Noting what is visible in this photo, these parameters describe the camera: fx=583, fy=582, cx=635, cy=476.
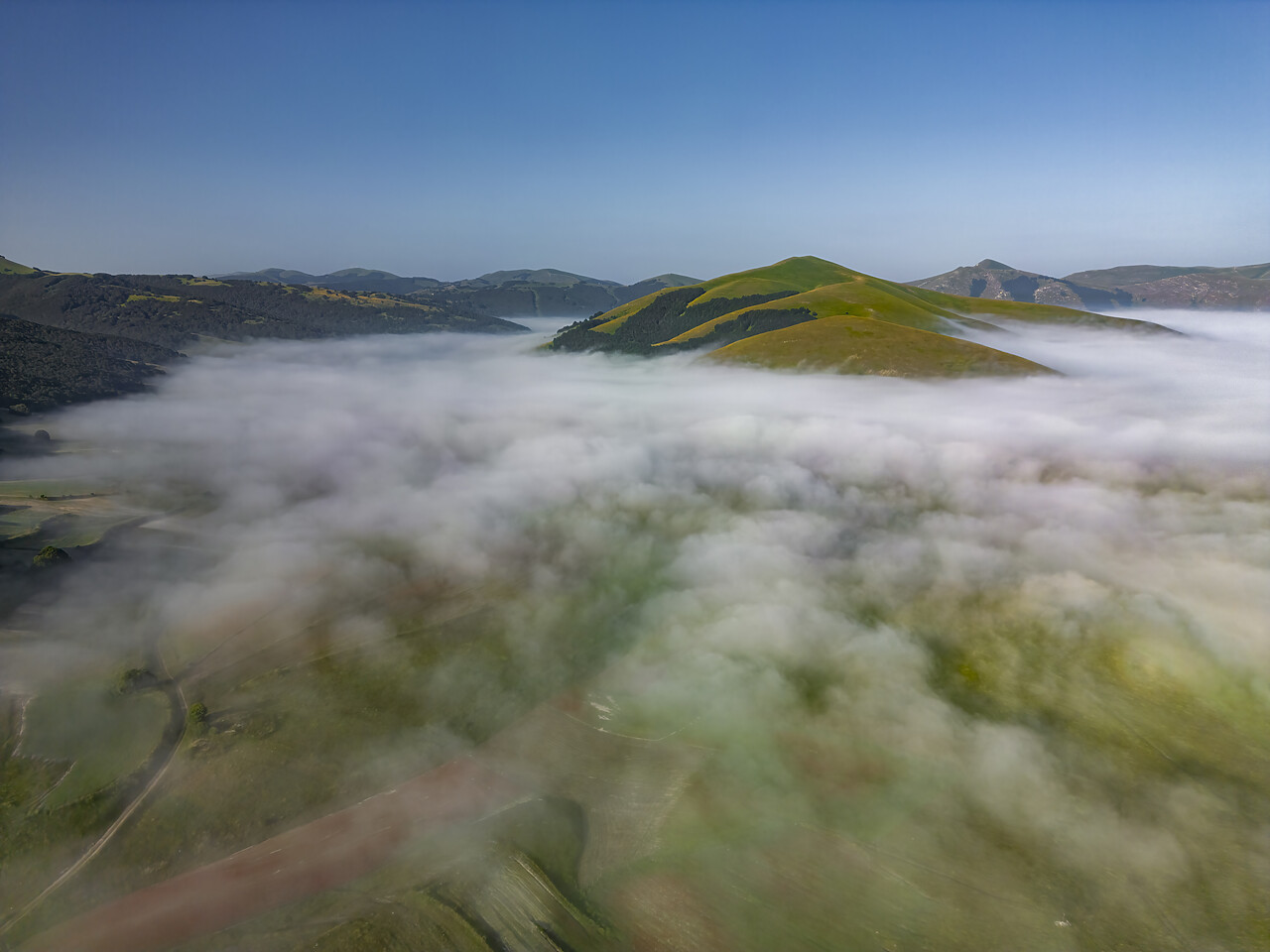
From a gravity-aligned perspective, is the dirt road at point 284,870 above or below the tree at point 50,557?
below

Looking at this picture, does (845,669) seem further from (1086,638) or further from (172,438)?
(172,438)

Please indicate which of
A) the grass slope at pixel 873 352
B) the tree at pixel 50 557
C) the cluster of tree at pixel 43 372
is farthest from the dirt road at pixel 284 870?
the cluster of tree at pixel 43 372

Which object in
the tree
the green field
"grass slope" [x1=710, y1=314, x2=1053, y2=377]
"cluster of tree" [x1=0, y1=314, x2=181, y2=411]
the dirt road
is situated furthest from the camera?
"cluster of tree" [x1=0, y1=314, x2=181, y2=411]

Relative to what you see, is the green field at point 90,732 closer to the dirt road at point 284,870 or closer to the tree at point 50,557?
the dirt road at point 284,870

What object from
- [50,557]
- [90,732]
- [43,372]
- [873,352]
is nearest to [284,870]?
[90,732]

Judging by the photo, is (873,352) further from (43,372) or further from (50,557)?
(43,372)

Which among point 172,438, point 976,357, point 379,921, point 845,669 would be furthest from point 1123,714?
point 172,438

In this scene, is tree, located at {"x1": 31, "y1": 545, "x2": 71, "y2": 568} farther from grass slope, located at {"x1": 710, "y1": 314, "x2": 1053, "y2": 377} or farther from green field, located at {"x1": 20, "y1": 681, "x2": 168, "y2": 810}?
grass slope, located at {"x1": 710, "y1": 314, "x2": 1053, "y2": 377}

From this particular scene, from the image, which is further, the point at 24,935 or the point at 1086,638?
the point at 1086,638

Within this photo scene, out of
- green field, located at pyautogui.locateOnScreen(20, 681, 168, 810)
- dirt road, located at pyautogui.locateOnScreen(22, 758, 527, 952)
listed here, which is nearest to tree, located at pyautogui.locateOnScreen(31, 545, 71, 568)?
green field, located at pyautogui.locateOnScreen(20, 681, 168, 810)

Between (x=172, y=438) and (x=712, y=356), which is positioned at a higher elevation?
(x=712, y=356)

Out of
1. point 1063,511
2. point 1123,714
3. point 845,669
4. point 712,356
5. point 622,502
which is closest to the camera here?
point 1123,714
